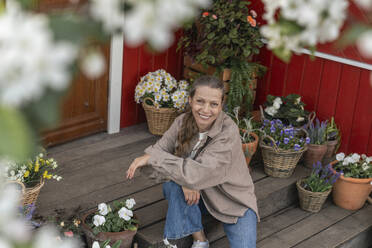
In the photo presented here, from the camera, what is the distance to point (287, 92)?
13.7 feet

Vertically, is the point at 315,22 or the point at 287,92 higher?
the point at 315,22

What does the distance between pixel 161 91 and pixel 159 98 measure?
6cm

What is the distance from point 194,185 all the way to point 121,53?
64.1 inches

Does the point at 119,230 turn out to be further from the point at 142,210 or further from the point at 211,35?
the point at 211,35

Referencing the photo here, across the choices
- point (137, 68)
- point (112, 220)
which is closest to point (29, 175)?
point (112, 220)

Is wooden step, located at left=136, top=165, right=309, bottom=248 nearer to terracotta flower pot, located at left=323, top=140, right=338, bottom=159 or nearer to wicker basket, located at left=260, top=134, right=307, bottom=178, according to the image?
wicker basket, located at left=260, top=134, right=307, bottom=178

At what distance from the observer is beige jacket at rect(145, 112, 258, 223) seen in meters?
2.57

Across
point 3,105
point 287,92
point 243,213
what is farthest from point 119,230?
point 3,105

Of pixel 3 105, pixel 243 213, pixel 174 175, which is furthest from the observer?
pixel 243 213

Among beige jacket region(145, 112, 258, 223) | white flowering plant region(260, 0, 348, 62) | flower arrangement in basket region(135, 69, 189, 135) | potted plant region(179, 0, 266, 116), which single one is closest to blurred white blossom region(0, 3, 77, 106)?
white flowering plant region(260, 0, 348, 62)

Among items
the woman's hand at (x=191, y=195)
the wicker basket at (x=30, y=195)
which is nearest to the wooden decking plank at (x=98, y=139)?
the wicker basket at (x=30, y=195)

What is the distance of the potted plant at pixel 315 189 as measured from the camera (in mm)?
3387

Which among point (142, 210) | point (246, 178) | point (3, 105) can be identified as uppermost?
point (3, 105)

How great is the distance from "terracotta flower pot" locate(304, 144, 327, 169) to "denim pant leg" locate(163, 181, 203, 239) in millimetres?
1230
